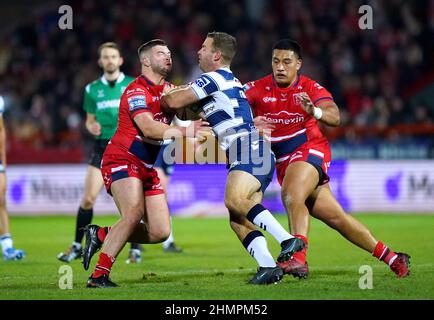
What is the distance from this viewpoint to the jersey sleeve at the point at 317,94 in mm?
9375

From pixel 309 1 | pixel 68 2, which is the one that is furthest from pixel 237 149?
pixel 68 2

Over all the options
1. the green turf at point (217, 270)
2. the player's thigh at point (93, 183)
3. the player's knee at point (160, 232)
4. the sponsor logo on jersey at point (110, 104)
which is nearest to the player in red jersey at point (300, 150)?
the green turf at point (217, 270)

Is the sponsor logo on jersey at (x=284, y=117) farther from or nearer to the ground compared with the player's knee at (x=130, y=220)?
farther from the ground

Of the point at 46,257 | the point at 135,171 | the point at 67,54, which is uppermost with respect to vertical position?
the point at 67,54

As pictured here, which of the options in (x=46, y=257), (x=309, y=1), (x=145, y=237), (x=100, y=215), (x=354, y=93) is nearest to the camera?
(x=145, y=237)

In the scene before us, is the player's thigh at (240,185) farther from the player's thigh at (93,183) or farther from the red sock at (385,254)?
the player's thigh at (93,183)

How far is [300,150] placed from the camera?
379 inches

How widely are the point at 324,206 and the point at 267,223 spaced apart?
113 cm

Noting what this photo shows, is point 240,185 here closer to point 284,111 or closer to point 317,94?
point 284,111

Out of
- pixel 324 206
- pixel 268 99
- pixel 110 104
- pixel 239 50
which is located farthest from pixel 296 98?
pixel 239 50

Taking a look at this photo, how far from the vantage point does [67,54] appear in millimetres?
26641

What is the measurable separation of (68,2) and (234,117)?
21.3 m

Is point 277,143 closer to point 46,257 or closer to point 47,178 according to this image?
point 46,257

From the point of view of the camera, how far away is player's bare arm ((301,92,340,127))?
881 centimetres
